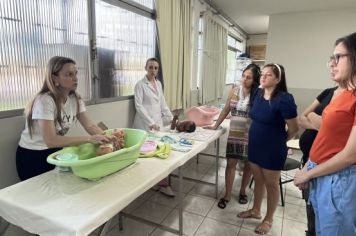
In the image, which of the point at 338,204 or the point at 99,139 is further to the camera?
the point at 99,139

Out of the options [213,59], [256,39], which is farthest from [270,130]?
[256,39]

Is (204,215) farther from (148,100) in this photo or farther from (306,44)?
(306,44)

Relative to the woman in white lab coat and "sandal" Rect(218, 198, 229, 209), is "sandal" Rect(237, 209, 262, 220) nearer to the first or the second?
"sandal" Rect(218, 198, 229, 209)

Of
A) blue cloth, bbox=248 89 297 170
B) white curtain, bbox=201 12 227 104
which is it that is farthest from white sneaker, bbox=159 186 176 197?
white curtain, bbox=201 12 227 104

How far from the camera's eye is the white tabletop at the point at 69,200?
0.96 m

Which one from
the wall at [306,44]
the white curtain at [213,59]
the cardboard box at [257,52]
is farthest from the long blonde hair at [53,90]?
the cardboard box at [257,52]

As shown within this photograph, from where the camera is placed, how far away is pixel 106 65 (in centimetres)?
248

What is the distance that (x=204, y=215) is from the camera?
92.4 inches

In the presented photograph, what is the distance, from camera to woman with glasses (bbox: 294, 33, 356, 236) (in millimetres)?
1011

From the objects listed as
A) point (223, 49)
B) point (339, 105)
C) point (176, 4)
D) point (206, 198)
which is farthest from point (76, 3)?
point (223, 49)

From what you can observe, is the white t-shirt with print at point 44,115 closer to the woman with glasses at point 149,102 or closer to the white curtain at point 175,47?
the woman with glasses at point 149,102

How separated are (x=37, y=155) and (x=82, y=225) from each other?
0.79 metres

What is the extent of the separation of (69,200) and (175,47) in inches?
105

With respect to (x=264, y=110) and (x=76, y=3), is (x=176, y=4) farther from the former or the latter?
(x=264, y=110)
